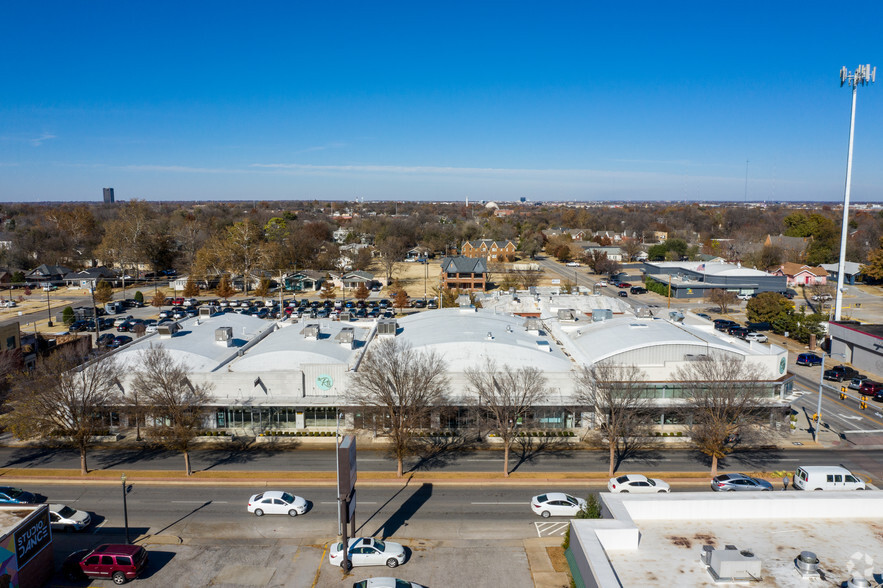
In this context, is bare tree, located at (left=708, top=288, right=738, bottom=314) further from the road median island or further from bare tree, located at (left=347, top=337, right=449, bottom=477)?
bare tree, located at (left=347, top=337, right=449, bottom=477)

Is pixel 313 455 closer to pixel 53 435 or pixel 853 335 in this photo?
pixel 53 435

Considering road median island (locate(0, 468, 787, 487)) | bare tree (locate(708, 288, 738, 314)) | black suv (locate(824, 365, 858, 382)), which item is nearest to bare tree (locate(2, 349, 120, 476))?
road median island (locate(0, 468, 787, 487))

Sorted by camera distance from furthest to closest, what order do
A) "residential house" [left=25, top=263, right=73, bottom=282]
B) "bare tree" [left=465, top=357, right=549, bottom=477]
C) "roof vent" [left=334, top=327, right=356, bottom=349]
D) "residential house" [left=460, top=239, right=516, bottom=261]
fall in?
"residential house" [left=460, top=239, right=516, bottom=261]
"residential house" [left=25, top=263, right=73, bottom=282]
"roof vent" [left=334, top=327, right=356, bottom=349]
"bare tree" [left=465, top=357, right=549, bottom=477]

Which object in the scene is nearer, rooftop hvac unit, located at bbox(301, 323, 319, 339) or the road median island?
the road median island

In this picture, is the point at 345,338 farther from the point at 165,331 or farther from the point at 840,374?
the point at 840,374

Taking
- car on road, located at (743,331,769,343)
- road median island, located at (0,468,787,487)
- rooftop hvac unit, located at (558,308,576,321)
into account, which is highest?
rooftop hvac unit, located at (558,308,576,321)

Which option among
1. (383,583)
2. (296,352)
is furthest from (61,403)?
(383,583)

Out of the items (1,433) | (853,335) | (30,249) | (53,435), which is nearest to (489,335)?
(53,435)

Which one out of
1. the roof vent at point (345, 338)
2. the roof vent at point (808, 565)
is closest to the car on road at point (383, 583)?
the roof vent at point (808, 565)
